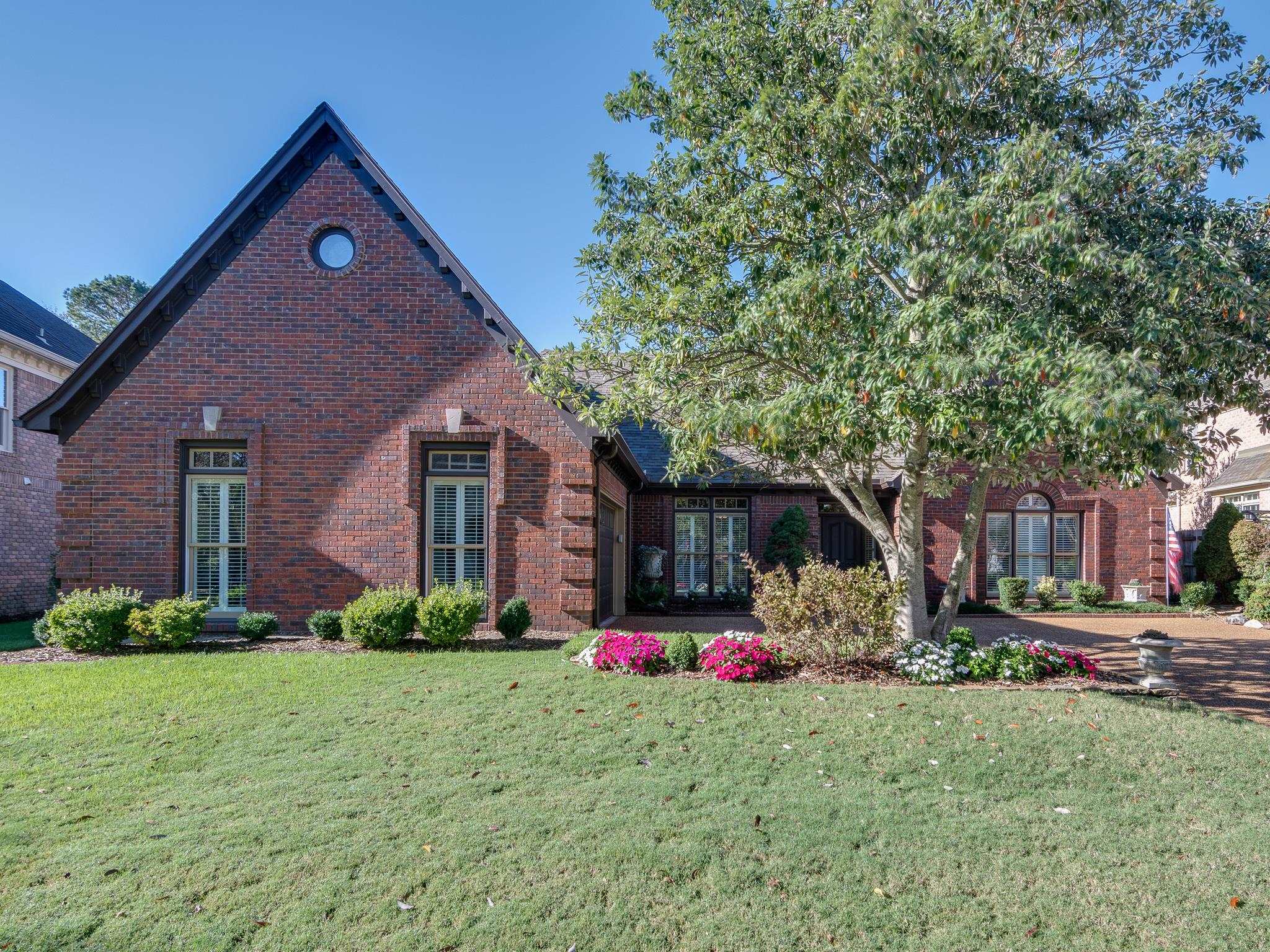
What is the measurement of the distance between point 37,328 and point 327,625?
490 inches

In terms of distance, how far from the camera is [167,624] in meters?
9.02

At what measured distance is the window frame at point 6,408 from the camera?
14.7 metres

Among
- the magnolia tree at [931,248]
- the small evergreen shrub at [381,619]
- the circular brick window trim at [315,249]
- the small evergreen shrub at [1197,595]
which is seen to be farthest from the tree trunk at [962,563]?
the small evergreen shrub at [1197,595]

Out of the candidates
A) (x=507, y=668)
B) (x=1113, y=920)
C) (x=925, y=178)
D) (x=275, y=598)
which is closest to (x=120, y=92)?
(x=275, y=598)

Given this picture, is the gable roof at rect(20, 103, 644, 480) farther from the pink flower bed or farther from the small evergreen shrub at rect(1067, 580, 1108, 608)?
the small evergreen shrub at rect(1067, 580, 1108, 608)

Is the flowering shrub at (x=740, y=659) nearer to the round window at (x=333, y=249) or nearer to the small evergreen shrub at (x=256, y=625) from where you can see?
the small evergreen shrub at (x=256, y=625)

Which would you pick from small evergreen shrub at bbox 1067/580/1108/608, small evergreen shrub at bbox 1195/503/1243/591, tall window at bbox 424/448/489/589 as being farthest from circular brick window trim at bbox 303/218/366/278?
small evergreen shrub at bbox 1195/503/1243/591

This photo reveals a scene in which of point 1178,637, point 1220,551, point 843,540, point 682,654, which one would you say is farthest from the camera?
point 843,540

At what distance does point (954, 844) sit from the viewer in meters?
4.31

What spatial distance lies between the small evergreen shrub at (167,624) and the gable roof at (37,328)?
8061 millimetres

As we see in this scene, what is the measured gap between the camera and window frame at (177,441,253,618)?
34.4ft

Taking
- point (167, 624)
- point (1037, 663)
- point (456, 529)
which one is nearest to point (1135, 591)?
point (1037, 663)

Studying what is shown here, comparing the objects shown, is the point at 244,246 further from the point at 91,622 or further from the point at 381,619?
the point at 381,619

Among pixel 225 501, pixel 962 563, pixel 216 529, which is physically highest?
pixel 225 501
